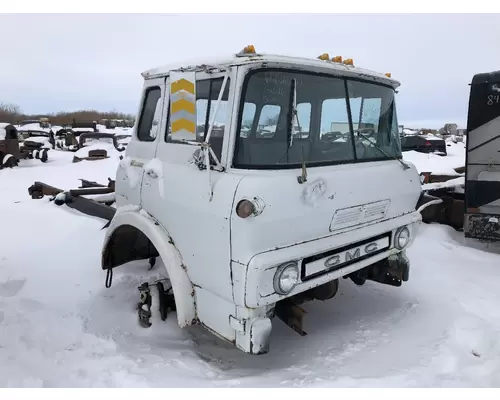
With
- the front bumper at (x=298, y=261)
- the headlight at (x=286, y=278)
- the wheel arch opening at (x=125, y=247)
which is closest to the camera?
the front bumper at (x=298, y=261)

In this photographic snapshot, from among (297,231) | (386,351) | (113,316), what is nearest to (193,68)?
(297,231)

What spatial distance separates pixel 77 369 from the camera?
3.08m

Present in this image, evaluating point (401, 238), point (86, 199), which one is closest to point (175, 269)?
point (401, 238)

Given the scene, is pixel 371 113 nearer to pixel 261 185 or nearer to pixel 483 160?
pixel 261 185

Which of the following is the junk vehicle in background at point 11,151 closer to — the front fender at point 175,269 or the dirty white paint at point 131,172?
the dirty white paint at point 131,172

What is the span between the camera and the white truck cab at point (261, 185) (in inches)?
114

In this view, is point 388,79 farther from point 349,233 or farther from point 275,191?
point 275,191

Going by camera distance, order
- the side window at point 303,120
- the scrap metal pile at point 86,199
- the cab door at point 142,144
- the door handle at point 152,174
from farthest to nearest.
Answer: the scrap metal pile at point 86,199 → the cab door at point 142,144 → the door handle at point 152,174 → the side window at point 303,120

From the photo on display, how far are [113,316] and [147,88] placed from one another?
2158 millimetres

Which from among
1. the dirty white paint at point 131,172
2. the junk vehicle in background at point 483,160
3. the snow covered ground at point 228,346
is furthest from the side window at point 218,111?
the junk vehicle in background at point 483,160

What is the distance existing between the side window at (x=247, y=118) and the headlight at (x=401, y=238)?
5.89 ft

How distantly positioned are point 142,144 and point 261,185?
160 centimetres

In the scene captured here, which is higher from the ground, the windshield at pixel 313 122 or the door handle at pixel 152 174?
the windshield at pixel 313 122

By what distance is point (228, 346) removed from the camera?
3766mm
